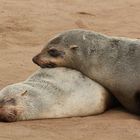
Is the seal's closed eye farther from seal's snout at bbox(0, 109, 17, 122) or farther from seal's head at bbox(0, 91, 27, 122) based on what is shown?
seal's snout at bbox(0, 109, 17, 122)

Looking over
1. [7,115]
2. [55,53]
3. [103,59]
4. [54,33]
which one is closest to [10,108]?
[7,115]

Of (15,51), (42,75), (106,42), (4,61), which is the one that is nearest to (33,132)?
(42,75)

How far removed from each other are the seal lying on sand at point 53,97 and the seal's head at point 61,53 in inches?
7.8

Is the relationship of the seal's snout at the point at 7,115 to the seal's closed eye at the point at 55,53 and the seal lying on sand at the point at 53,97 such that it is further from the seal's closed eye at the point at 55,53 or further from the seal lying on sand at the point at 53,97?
the seal's closed eye at the point at 55,53

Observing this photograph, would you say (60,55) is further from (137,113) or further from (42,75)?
(137,113)

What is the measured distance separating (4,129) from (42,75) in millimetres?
1470

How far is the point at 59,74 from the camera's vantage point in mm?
8602

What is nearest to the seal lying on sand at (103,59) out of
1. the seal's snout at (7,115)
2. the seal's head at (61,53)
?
the seal's head at (61,53)

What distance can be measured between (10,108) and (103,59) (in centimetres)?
160

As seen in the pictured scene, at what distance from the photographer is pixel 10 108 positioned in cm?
778

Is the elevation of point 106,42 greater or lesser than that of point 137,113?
greater

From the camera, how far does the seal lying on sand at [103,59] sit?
27.6ft

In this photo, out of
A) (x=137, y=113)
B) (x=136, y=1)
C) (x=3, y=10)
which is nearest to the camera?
(x=137, y=113)

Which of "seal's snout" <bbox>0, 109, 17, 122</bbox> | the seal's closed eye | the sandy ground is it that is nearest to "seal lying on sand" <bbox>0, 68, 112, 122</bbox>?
"seal's snout" <bbox>0, 109, 17, 122</bbox>
